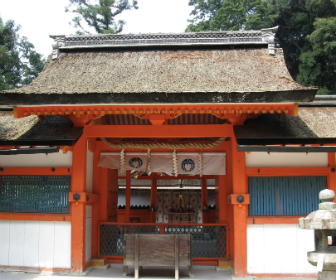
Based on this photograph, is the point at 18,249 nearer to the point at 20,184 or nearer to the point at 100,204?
the point at 20,184

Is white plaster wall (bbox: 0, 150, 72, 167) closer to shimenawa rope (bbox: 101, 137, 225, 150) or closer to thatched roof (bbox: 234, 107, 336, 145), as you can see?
shimenawa rope (bbox: 101, 137, 225, 150)

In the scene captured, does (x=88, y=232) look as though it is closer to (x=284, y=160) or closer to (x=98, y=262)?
(x=98, y=262)

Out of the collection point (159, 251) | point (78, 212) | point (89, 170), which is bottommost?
point (159, 251)

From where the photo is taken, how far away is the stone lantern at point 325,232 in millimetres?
4074

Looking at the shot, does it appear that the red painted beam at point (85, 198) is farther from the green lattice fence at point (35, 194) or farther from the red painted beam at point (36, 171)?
the red painted beam at point (36, 171)

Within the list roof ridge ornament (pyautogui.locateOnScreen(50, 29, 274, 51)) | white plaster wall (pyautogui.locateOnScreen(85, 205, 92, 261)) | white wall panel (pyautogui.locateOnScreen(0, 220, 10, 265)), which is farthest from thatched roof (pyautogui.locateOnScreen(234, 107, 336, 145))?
white wall panel (pyautogui.locateOnScreen(0, 220, 10, 265))

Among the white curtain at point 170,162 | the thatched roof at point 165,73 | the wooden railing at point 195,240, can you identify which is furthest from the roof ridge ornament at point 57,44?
the wooden railing at point 195,240

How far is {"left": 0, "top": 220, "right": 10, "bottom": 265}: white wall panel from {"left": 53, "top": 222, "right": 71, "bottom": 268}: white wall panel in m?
1.10

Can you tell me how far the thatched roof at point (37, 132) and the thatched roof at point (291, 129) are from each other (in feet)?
11.1

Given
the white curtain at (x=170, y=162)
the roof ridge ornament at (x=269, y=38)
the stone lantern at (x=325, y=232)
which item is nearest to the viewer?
the stone lantern at (x=325, y=232)

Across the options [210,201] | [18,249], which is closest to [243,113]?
[18,249]

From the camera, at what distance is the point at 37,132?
24.1ft

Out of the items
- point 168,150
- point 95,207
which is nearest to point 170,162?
point 168,150

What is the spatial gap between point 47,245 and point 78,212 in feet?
3.15
